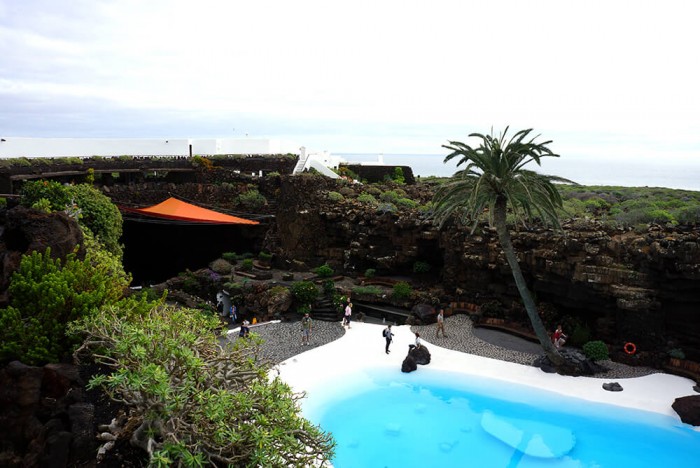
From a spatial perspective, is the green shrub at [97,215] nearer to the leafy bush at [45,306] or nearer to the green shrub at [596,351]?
the leafy bush at [45,306]

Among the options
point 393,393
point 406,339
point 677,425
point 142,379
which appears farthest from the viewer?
point 406,339

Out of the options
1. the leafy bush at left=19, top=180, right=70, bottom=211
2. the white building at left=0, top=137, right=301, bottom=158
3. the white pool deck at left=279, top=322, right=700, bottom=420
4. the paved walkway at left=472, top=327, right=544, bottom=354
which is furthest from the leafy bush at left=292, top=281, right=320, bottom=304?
the white building at left=0, top=137, right=301, bottom=158

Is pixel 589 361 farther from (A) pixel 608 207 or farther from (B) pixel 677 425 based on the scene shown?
(A) pixel 608 207

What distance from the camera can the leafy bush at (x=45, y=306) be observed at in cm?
837

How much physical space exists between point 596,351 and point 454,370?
464cm

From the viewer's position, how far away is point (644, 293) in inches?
621

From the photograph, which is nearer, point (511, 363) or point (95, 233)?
point (511, 363)

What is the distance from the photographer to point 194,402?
7461mm

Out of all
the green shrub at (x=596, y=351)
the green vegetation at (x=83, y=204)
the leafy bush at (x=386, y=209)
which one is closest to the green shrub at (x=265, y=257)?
the leafy bush at (x=386, y=209)

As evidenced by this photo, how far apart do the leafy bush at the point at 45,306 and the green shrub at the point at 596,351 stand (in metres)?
14.3

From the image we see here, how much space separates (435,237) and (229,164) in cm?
2053

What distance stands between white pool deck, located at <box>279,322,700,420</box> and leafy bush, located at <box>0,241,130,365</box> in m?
6.13

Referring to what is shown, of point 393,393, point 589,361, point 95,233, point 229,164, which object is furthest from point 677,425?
point 229,164

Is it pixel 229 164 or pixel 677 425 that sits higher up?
pixel 229 164
